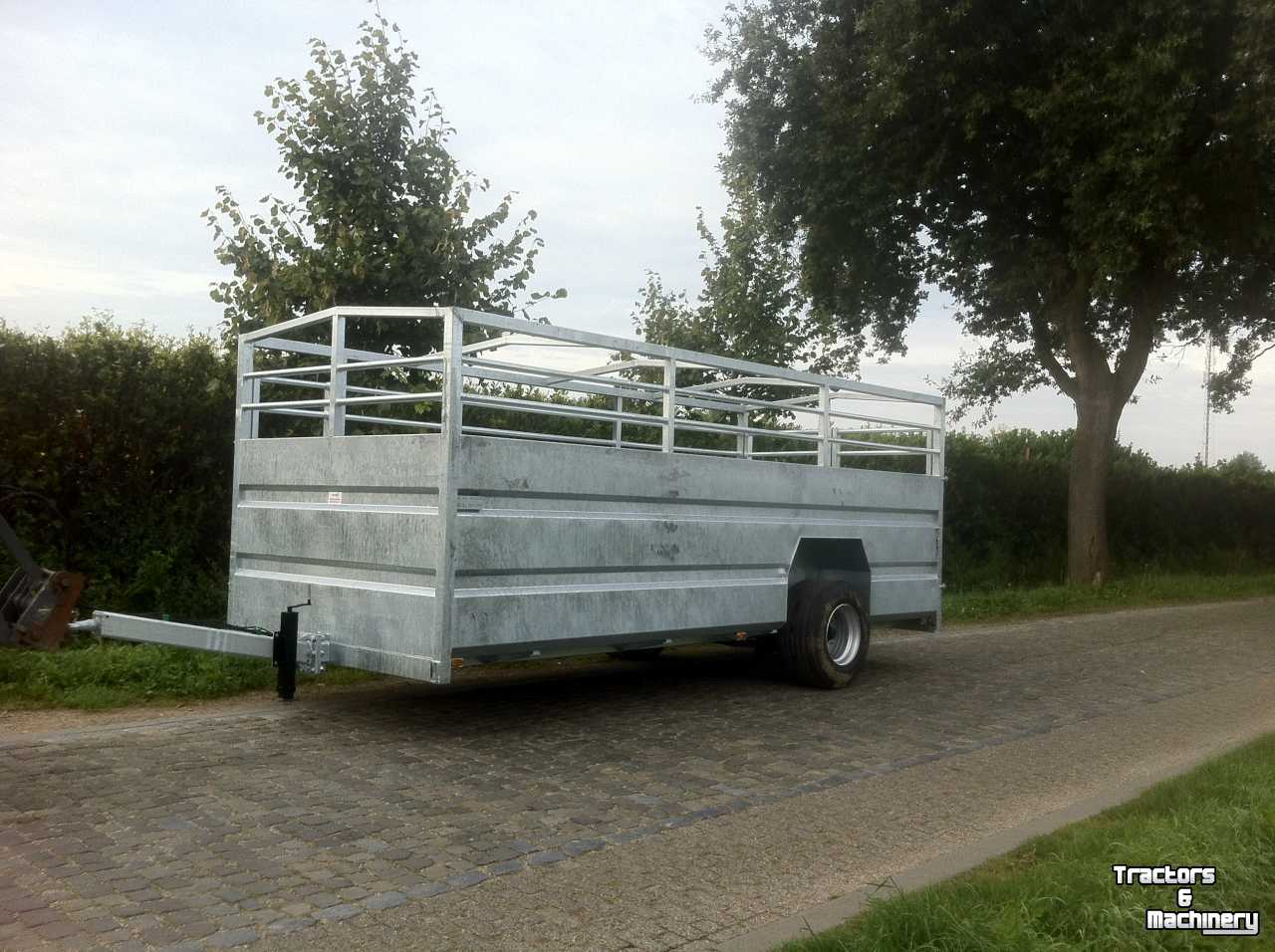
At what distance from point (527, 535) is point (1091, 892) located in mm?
3634

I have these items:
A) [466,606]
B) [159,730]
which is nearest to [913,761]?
[466,606]

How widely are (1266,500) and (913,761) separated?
27036mm

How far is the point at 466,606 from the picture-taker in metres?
6.52

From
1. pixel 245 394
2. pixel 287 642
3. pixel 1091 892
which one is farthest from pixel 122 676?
pixel 1091 892

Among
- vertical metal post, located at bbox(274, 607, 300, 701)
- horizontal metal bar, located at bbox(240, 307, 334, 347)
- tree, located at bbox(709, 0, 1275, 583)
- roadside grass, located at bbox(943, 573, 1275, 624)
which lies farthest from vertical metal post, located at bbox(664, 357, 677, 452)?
tree, located at bbox(709, 0, 1275, 583)

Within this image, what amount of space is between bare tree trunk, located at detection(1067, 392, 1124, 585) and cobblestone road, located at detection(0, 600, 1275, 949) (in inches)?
363

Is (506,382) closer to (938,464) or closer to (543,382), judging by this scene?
(543,382)

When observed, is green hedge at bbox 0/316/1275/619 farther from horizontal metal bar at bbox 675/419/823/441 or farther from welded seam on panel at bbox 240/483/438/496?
horizontal metal bar at bbox 675/419/823/441

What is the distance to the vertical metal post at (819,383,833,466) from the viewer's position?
9.32 metres

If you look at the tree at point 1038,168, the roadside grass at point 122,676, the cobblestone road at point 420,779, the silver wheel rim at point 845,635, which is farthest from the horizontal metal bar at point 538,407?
the tree at point 1038,168

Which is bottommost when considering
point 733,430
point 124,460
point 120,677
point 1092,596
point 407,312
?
point 120,677

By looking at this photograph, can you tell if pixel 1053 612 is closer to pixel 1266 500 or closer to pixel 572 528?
pixel 572 528

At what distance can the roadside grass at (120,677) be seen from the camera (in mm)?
7855

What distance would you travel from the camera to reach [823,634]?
9039 millimetres
